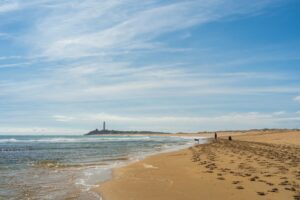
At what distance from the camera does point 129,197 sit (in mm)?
10633

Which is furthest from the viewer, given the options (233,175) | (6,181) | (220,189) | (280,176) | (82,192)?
(6,181)

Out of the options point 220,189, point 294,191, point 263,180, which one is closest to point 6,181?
point 220,189

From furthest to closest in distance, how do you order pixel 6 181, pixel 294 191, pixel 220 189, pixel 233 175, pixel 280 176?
pixel 6 181, pixel 233 175, pixel 280 176, pixel 220 189, pixel 294 191

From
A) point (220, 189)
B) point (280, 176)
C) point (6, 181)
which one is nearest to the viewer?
point (220, 189)

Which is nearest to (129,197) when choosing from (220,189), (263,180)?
(220,189)

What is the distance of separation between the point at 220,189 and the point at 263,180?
2.16m

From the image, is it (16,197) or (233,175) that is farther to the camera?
(233,175)

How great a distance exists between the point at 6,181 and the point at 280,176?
12132mm

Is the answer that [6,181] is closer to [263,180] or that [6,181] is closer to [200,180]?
[200,180]

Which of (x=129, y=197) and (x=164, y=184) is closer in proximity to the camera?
(x=129, y=197)

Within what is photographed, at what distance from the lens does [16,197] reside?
11312 mm

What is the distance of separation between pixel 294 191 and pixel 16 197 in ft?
30.5

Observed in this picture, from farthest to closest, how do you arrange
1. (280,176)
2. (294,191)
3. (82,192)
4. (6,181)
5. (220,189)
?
(6,181)
(280,176)
(82,192)
(220,189)
(294,191)

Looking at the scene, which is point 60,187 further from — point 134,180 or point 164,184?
point 164,184
